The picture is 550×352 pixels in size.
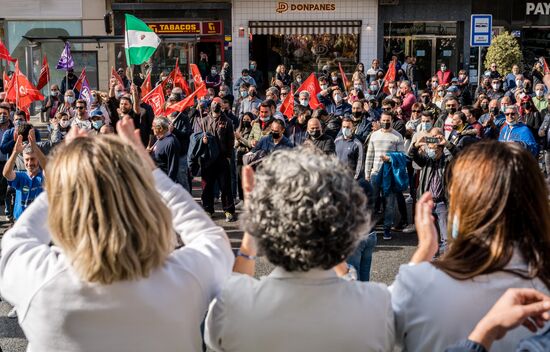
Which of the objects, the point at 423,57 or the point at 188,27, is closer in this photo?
the point at 188,27

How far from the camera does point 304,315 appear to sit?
2207 mm

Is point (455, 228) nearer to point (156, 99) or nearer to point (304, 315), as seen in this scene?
point (304, 315)

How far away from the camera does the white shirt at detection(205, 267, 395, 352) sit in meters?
2.21

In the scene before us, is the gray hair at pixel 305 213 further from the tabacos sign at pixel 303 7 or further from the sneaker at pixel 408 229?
the tabacos sign at pixel 303 7

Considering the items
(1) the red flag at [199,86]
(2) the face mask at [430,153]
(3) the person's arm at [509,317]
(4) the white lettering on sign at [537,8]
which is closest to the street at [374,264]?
(2) the face mask at [430,153]

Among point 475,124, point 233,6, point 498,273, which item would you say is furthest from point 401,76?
point 498,273

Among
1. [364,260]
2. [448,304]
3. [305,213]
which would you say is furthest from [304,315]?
[364,260]

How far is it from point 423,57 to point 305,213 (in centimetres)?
2491

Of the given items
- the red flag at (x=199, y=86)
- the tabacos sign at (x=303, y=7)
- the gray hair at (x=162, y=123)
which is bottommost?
the gray hair at (x=162, y=123)

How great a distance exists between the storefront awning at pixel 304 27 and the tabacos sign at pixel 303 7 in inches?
17.6

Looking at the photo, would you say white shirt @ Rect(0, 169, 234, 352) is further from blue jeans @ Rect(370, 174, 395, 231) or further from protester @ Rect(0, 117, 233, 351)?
blue jeans @ Rect(370, 174, 395, 231)

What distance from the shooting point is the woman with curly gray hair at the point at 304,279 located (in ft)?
7.06

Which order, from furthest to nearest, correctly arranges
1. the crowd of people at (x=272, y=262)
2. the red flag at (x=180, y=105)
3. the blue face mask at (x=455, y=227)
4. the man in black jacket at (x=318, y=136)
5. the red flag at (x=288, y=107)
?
1. the red flag at (x=288, y=107)
2. the red flag at (x=180, y=105)
3. the man in black jacket at (x=318, y=136)
4. the blue face mask at (x=455, y=227)
5. the crowd of people at (x=272, y=262)

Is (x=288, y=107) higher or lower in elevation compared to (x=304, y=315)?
higher
